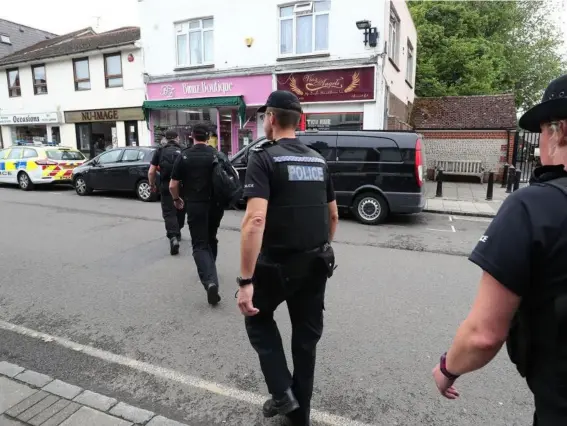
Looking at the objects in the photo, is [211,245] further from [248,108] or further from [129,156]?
[248,108]

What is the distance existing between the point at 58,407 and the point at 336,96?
12.3 metres

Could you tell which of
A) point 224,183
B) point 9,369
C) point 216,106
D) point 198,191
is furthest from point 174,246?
point 216,106

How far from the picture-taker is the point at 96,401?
2.64 metres

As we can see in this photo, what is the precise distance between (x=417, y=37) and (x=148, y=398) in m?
22.8

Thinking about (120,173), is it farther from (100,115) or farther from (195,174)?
(100,115)

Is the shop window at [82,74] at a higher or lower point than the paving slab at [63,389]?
higher

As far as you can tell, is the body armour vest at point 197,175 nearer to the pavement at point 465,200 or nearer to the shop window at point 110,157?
the pavement at point 465,200

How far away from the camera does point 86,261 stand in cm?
585

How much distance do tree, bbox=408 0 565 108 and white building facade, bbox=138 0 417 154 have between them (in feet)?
15.7

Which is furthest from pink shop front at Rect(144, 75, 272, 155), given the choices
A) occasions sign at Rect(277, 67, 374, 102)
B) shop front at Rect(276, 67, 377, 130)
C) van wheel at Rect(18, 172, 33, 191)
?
van wheel at Rect(18, 172, 33, 191)

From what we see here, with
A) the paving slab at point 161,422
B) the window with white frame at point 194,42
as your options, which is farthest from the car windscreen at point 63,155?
the paving slab at point 161,422

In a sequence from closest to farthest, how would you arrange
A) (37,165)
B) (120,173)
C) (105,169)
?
(120,173), (105,169), (37,165)

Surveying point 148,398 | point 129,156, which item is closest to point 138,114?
point 129,156

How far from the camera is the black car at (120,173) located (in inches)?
447
